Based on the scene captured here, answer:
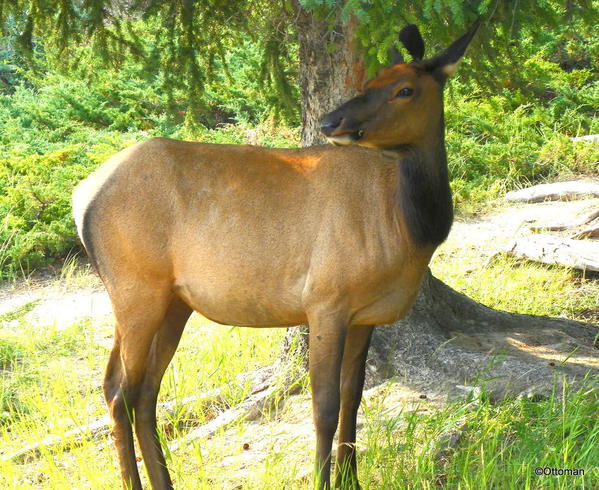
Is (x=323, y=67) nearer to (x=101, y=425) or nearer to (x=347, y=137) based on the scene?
(x=347, y=137)

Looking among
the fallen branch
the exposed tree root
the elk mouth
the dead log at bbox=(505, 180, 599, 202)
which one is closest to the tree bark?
the exposed tree root

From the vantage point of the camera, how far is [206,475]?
185 inches

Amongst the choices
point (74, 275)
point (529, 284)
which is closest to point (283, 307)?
point (529, 284)

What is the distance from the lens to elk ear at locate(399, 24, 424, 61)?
14.5 ft

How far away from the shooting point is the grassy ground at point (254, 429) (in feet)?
14.6

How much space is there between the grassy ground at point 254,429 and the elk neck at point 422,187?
44.5 inches

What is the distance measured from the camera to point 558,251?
822cm

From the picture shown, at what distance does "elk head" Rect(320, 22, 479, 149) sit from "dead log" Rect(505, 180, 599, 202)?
21.2 ft

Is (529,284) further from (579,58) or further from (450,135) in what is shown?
(579,58)

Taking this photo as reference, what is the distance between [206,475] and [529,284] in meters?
4.28

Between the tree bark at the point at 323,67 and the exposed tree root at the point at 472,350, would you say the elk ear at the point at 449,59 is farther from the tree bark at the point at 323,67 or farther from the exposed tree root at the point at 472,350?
the exposed tree root at the point at 472,350

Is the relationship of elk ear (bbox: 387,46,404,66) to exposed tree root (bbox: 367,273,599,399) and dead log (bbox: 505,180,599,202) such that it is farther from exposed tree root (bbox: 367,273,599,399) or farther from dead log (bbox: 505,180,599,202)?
dead log (bbox: 505,180,599,202)

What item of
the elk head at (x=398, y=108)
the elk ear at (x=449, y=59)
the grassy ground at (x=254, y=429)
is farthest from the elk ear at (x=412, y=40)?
the grassy ground at (x=254, y=429)

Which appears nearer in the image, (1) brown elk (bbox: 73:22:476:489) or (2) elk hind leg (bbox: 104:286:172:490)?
(1) brown elk (bbox: 73:22:476:489)
